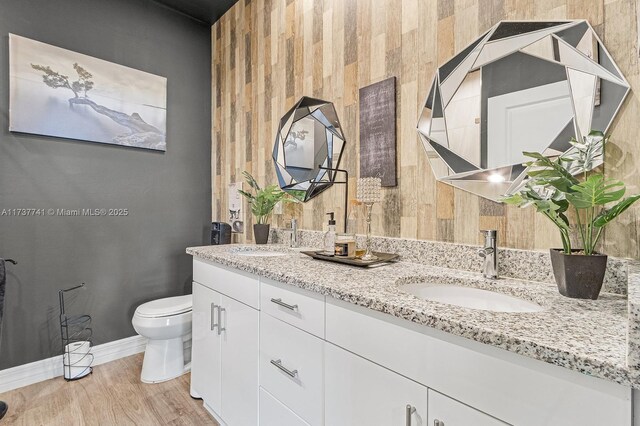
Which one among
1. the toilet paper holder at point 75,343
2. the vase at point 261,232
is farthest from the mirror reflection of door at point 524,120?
the toilet paper holder at point 75,343

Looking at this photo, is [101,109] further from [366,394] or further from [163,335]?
[366,394]

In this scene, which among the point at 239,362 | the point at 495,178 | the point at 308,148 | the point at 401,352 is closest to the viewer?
the point at 401,352

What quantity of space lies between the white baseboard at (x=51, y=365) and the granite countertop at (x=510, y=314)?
1900 millimetres

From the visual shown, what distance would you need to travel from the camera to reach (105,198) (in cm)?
244

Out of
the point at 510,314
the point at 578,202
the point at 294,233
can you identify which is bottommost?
the point at 510,314

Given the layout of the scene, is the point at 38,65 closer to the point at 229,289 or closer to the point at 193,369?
the point at 229,289

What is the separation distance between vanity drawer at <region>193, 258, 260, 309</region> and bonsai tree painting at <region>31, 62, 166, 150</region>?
4.26ft

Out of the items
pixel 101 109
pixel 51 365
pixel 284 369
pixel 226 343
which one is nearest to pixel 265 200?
pixel 226 343

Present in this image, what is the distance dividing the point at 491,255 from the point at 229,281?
1169mm

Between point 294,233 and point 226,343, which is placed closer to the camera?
point 226,343

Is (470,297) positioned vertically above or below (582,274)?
below

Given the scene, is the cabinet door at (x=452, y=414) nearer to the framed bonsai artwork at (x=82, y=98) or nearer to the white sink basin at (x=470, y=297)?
the white sink basin at (x=470, y=297)

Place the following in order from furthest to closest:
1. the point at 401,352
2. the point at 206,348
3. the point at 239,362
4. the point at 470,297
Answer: the point at 206,348 → the point at 239,362 → the point at 470,297 → the point at 401,352

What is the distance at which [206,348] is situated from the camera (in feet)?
5.82
